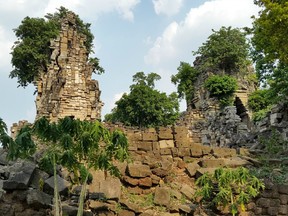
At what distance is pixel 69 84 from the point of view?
17453 mm

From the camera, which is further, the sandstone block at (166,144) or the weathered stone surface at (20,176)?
the sandstone block at (166,144)

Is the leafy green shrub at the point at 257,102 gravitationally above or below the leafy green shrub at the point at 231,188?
above

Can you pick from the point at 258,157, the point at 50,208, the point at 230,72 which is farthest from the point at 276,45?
the point at 230,72

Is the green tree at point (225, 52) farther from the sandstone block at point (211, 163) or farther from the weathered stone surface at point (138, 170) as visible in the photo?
the weathered stone surface at point (138, 170)

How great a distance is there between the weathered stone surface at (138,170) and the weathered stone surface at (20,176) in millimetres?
2800

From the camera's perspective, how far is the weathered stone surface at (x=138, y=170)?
9.77 m

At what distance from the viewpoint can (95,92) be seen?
1795 centimetres

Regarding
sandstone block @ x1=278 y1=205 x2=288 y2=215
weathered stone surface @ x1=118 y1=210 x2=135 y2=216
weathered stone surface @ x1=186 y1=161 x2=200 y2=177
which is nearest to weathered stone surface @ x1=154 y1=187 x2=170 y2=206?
weathered stone surface @ x1=118 y1=210 x2=135 y2=216

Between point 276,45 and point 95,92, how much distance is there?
923 centimetres

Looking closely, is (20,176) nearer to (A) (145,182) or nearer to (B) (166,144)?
(A) (145,182)

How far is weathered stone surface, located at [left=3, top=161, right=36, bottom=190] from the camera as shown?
7176mm

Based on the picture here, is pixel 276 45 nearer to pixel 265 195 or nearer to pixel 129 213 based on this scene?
pixel 265 195

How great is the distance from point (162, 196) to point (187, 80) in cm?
2257

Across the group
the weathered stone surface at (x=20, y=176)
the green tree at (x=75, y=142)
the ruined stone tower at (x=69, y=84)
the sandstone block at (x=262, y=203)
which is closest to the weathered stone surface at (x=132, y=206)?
the green tree at (x=75, y=142)
